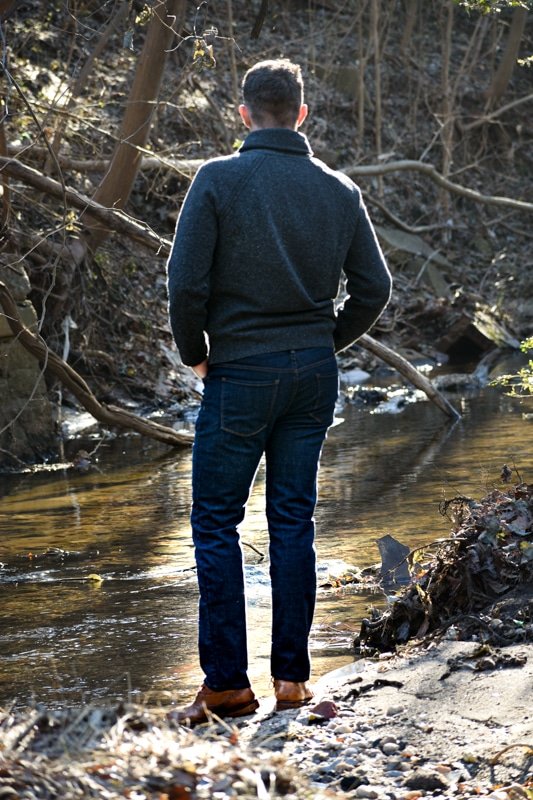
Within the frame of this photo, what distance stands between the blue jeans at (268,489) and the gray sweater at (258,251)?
9 centimetres

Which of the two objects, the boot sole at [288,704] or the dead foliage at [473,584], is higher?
the dead foliage at [473,584]

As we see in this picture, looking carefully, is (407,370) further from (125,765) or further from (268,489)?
(125,765)

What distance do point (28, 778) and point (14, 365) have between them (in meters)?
8.90

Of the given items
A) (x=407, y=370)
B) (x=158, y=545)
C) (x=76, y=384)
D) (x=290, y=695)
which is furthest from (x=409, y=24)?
(x=290, y=695)

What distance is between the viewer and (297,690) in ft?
13.2

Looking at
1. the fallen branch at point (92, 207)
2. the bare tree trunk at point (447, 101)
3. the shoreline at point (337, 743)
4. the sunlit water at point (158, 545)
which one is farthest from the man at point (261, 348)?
the bare tree trunk at point (447, 101)

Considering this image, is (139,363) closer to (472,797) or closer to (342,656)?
(342,656)

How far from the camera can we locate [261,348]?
154 inches

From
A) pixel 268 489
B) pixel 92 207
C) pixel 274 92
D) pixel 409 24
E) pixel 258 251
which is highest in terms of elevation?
pixel 409 24

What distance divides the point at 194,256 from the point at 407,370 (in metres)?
8.03

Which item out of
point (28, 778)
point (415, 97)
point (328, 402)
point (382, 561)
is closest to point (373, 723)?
point (328, 402)

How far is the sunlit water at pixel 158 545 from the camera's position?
4805 millimetres

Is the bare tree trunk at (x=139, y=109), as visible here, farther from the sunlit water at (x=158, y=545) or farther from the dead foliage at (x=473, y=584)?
the dead foliage at (x=473, y=584)

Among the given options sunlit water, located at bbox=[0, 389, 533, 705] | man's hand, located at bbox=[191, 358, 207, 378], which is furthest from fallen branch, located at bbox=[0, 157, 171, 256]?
man's hand, located at bbox=[191, 358, 207, 378]
